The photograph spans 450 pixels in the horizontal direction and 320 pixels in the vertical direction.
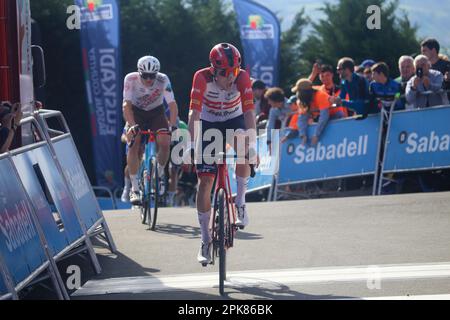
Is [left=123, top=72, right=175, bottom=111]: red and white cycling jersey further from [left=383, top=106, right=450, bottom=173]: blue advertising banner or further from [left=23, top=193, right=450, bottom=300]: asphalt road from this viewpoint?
[left=383, top=106, right=450, bottom=173]: blue advertising banner

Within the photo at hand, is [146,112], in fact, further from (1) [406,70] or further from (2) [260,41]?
(2) [260,41]

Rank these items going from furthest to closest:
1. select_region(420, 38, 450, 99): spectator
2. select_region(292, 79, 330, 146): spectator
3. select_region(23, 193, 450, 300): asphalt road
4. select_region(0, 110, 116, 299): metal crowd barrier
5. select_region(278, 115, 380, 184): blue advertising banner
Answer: select_region(292, 79, 330, 146): spectator
select_region(278, 115, 380, 184): blue advertising banner
select_region(420, 38, 450, 99): spectator
select_region(23, 193, 450, 300): asphalt road
select_region(0, 110, 116, 299): metal crowd barrier

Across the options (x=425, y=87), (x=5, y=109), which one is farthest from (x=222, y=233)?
(x=425, y=87)

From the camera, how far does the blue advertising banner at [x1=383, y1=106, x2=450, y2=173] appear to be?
14.9m

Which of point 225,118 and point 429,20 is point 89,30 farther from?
point 429,20

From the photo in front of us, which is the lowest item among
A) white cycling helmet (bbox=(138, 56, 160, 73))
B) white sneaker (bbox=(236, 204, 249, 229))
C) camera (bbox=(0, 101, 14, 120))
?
white sneaker (bbox=(236, 204, 249, 229))

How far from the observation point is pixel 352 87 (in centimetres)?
1551

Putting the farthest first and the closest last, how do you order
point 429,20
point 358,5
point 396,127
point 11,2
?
point 429,20, point 358,5, point 396,127, point 11,2

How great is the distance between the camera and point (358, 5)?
34219mm

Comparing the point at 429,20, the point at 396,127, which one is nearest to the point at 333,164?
the point at 396,127

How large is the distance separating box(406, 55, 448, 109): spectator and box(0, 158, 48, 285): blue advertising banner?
774cm

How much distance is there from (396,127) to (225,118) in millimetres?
6113

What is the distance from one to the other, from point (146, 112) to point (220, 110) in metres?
4.15

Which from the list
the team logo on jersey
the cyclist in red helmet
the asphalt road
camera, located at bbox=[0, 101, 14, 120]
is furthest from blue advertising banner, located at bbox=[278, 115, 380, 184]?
the team logo on jersey
